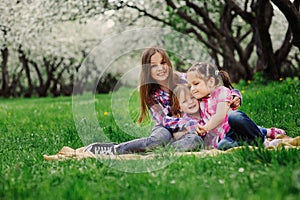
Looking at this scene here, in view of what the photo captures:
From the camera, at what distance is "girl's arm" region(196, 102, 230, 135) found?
14.4 feet

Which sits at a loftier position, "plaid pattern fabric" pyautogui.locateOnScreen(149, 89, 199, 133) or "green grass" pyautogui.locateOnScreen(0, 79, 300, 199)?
"plaid pattern fabric" pyautogui.locateOnScreen(149, 89, 199, 133)

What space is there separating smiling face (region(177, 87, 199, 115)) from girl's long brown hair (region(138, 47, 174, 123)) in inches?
5.9

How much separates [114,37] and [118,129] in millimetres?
1636

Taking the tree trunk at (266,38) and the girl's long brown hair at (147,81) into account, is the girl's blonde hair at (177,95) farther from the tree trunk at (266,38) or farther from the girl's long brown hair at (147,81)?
the tree trunk at (266,38)

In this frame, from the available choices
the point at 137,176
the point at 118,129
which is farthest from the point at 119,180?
the point at 118,129

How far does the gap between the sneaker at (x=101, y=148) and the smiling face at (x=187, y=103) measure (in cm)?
79

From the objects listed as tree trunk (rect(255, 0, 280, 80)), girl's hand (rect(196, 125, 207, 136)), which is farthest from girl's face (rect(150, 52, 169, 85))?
tree trunk (rect(255, 0, 280, 80))

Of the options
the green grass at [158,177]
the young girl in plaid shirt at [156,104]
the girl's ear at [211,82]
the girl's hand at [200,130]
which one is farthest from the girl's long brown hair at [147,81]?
the green grass at [158,177]

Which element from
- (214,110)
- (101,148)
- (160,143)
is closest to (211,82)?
(214,110)

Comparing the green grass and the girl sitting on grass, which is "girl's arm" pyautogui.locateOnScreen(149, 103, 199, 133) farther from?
the green grass

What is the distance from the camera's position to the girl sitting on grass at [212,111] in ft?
14.2

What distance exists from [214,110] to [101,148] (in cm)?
116

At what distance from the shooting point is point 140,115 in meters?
4.84

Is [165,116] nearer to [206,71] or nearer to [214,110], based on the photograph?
[214,110]
